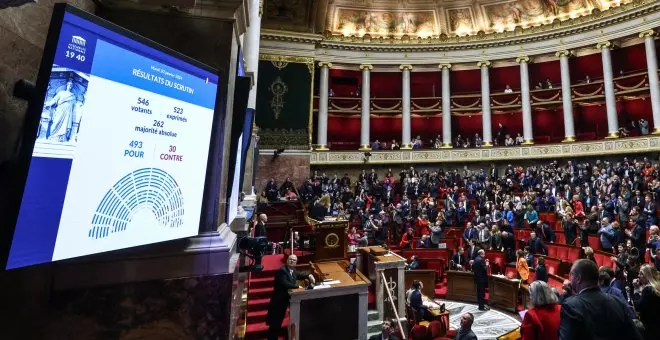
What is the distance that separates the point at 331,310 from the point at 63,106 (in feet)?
18.0

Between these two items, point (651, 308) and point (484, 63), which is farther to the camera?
point (484, 63)

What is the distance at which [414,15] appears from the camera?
75.3 feet

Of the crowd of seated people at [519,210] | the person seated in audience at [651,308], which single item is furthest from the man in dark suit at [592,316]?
the crowd of seated people at [519,210]

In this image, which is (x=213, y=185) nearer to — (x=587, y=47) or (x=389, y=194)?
(x=389, y=194)

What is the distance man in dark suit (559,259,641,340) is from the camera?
213cm

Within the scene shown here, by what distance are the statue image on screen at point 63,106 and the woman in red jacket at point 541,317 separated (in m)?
3.60

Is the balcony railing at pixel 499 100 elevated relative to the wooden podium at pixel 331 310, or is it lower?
elevated

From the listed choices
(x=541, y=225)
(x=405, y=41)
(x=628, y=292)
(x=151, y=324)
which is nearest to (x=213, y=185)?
(x=151, y=324)

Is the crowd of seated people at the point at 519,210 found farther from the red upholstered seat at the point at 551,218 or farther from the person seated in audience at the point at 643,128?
the person seated in audience at the point at 643,128

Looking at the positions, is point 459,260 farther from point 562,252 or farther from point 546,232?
point 546,232

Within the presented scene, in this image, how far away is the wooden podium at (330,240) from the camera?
8.45 metres

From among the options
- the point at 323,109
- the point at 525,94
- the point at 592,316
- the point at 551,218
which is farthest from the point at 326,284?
the point at 525,94

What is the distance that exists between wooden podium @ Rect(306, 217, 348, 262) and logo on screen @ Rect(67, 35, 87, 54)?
7.13 meters

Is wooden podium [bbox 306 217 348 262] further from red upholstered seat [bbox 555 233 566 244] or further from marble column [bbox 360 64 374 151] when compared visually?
marble column [bbox 360 64 374 151]
